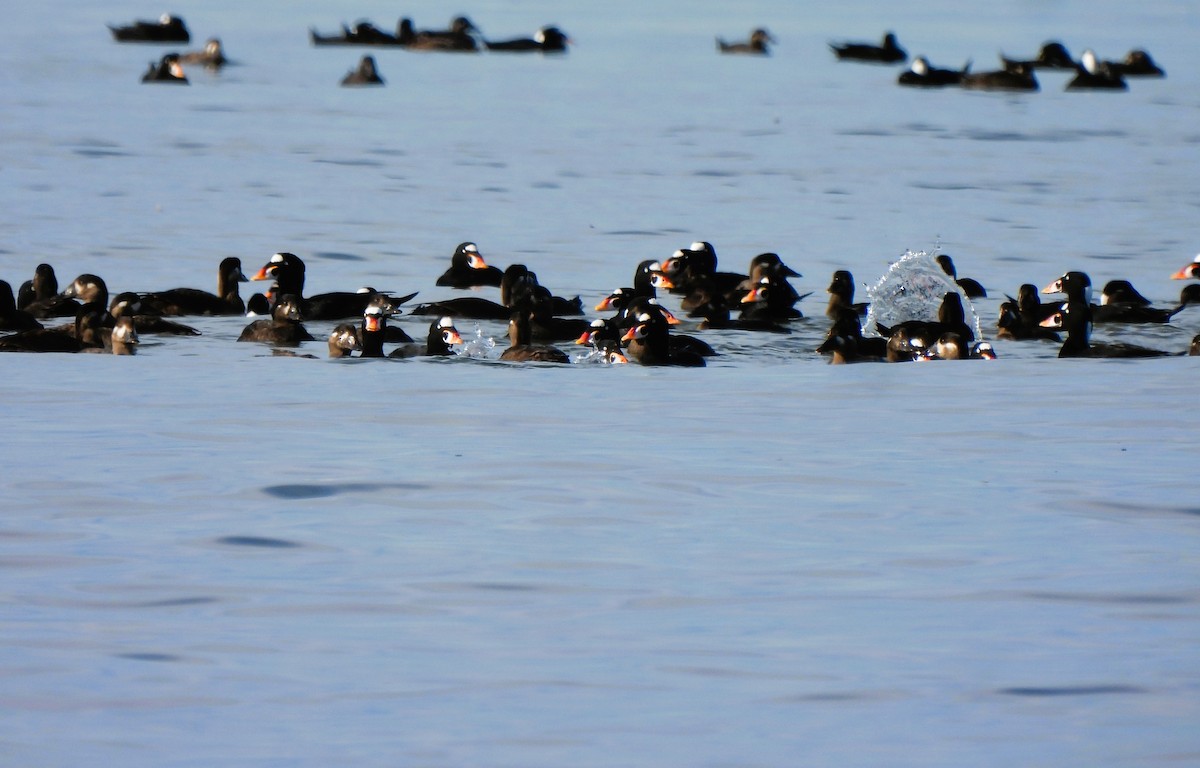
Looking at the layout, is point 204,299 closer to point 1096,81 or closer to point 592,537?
point 592,537

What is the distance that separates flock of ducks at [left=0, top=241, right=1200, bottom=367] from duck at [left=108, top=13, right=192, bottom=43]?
1568 inches

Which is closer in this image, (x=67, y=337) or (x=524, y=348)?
(x=524, y=348)

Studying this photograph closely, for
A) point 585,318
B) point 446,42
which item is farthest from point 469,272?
point 446,42

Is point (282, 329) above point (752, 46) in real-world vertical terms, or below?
below

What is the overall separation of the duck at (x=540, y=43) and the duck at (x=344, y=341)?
135ft

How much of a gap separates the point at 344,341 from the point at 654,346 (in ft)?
7.67

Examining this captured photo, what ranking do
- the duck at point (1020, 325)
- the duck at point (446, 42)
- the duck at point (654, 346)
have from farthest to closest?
the duck at point (446, 42), the duck at point (1020, 325), the duck at point (654, 346)

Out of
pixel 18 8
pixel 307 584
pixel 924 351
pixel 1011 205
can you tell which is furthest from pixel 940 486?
pixel 18 8

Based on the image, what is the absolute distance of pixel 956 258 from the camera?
22000 mm

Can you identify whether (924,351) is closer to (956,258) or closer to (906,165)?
(956,258)

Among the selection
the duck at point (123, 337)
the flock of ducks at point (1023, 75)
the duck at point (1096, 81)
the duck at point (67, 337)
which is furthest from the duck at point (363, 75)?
the duck at point (123, 337)

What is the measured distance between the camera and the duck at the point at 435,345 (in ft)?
49.3

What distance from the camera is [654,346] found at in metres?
14.8

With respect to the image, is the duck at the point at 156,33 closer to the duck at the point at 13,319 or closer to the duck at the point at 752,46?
the duck at the point at 752,46
